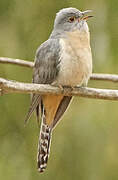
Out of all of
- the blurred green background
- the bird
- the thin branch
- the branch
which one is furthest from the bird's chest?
the blurred green background

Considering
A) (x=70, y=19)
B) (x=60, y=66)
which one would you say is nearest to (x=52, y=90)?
(x=60, y=66)

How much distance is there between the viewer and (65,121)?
272 inches

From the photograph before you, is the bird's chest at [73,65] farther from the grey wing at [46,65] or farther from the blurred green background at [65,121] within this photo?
the blurred green background at [65,121]

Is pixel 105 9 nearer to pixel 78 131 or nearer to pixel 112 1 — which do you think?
pixel 112 1

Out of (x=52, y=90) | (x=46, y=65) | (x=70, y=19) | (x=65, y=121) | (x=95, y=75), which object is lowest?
(x=65, y=121)

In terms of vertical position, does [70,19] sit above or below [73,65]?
above

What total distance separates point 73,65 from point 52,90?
1.26 ft

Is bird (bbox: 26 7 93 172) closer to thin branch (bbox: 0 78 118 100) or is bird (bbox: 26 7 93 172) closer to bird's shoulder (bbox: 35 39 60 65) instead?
bird's shoulder (bbox: 35 39 60 65)

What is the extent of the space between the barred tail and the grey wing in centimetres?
35

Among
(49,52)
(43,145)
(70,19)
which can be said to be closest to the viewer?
(49,52)

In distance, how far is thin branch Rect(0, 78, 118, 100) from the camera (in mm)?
5016

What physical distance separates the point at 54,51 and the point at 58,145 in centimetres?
162

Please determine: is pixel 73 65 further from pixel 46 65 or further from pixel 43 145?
pixel 43 145

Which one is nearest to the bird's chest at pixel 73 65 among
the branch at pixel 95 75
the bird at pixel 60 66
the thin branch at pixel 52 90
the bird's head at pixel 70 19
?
the bird at pixel 60 66
